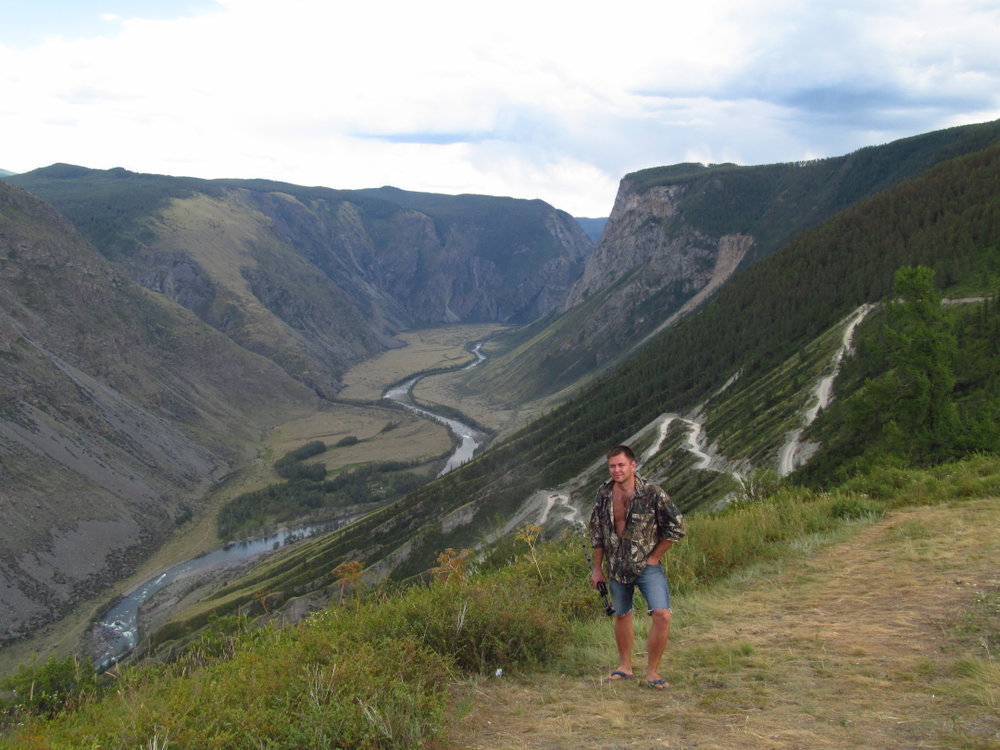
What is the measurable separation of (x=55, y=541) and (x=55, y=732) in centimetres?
9006

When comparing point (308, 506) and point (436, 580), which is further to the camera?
point (308, 506)

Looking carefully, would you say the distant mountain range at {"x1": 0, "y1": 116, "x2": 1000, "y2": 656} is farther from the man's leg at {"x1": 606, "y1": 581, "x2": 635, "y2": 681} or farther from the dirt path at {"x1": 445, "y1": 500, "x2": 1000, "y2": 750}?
the man's leg at {"x1": 606, "y1": 581, "x2": 635, "y2": 681}

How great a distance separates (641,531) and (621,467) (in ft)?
2.99

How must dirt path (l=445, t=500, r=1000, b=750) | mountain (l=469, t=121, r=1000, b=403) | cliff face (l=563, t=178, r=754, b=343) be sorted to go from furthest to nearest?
cliff face (l=563, t=178, r=754, b=343) < mountain (l=469, t=121, r=1000, b=403) < dirt path (l=445, t=500, r=1000, b=750)

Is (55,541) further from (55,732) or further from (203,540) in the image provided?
(55,732)

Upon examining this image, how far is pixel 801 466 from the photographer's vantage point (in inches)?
1645

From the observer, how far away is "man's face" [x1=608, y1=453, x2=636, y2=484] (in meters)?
9.17

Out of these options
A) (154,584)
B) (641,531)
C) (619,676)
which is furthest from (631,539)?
(154,584)

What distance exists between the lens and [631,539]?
→ 9.20m

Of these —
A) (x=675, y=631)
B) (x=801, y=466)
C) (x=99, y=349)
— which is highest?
(x=99, y=349)

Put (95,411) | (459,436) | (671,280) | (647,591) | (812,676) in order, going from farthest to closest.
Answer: (671,280) → (459,436) → (95,411) → (647,591) → (812,676)

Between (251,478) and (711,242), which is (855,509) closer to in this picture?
(251,478)

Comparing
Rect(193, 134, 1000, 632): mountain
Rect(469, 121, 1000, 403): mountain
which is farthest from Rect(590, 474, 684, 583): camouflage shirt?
Rect(469, 121, 1000, 403): mountain

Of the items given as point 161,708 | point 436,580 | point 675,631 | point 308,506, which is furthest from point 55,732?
point 308,506
